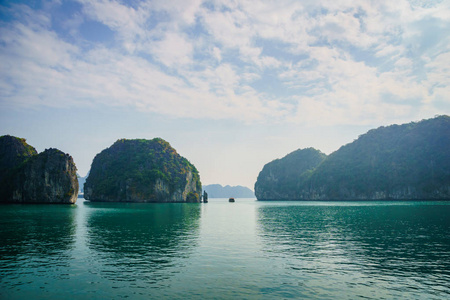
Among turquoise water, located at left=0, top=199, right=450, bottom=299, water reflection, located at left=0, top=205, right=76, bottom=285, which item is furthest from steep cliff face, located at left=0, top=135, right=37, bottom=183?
turquoise water, located at left=0, top=199, right=450, bottom=299

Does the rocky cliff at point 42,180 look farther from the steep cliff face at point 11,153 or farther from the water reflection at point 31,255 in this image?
the water reflection at point 31,255

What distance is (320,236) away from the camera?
39.9 metres

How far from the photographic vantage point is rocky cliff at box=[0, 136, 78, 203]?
6216 inches

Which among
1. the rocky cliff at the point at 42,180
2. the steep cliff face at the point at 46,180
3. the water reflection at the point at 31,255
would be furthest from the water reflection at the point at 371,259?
the rocky cliff at the point at 42,180

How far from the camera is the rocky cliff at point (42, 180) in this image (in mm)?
157875

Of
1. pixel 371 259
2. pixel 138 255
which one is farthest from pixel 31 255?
pixel 371 259

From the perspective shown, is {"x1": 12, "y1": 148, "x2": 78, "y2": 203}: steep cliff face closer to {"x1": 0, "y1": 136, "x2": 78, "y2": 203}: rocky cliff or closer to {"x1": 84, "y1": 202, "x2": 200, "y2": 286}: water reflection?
{"x1": 0, "y1": 136, "x2": 78, "y2": 203}: rocky cliff

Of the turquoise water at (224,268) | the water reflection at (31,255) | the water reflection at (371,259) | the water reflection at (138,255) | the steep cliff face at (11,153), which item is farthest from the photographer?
the steep cliff face at (11,153)

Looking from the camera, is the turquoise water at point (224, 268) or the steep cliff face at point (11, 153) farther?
the steep cliff face at point (11, 153)

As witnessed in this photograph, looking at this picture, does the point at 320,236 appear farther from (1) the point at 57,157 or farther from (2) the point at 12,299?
(1) the point at 57,157

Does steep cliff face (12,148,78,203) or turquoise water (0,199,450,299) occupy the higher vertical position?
steep cliff face (12,148,78,203)

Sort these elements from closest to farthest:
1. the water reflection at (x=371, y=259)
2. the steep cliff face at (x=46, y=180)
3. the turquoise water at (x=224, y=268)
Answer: the turquoise water at (x=224, y=268) < the water reflection at (x=371, y=259) < the steep cliff face at (x=46, y=180)

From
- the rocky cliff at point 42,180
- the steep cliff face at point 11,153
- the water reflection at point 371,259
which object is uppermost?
the steep cliff face at point 11,153

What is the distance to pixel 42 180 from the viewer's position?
15838 centimetres
